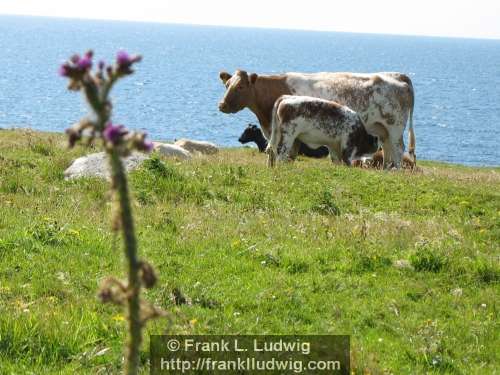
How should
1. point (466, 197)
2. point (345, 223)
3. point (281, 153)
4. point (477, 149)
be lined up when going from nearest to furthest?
point (345, 223) → point (466, 197) → point (281, 153) → point (477, 149)

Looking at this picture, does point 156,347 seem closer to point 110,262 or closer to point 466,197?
point 110,262

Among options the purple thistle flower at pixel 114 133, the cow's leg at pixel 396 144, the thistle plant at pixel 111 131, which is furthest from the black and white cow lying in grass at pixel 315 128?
the purple thistle flower at pixel 114 133

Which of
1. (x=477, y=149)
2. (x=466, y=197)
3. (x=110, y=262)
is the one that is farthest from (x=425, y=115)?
(x=110, y=262)

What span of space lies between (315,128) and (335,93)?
277cm

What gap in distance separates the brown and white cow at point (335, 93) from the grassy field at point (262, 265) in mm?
6578

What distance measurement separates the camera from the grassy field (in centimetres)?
691

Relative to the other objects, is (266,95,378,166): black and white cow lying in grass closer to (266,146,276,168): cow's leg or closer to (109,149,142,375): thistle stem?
(266,146,276,168): cow's leg

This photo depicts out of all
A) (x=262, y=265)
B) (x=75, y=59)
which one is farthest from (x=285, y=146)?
(x=75, y=59)

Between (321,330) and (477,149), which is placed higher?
(321,330)

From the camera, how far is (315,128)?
19219mm

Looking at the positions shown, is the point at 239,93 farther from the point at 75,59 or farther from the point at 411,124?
the point at 75,59

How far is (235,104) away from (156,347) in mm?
15494

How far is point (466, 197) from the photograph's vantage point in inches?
582

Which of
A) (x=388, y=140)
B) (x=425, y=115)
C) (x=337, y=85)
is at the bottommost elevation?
(x=425, y=115)
